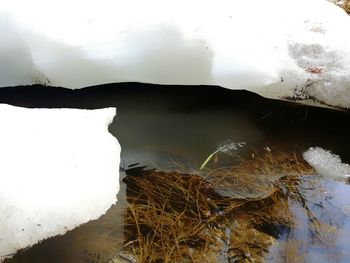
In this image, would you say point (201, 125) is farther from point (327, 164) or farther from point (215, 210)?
point (327, 164)

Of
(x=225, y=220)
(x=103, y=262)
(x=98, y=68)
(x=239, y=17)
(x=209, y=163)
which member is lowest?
(x=103, y=262)

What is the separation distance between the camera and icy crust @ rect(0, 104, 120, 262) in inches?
54.2

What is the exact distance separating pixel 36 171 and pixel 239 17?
48.4 inches

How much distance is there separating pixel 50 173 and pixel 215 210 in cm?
67

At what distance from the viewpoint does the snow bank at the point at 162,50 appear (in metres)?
1.96

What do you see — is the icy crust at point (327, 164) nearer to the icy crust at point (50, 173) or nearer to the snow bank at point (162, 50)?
the snow bank at point (162, 50)

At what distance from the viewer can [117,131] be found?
206cm

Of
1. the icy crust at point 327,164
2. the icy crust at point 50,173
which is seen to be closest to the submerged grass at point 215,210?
the icy crust at point 327,164

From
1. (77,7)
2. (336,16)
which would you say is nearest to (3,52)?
(77,7)

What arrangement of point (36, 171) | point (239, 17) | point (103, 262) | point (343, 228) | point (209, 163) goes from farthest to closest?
point (239, 17) < point (209, 163) < point (343, 228) < point (103, 262) < point (36, 171)

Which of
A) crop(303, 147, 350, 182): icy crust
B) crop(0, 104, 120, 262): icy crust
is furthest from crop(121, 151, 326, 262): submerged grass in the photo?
crop(0, 104, 120, 262): icy crust

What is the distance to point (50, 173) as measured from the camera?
1450mm

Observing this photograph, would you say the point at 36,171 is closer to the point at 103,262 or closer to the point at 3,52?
the point at 103,262

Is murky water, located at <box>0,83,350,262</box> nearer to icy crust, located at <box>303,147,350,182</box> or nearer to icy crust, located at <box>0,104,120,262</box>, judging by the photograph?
icy crust, located at <box>303,147,350,182</box>
